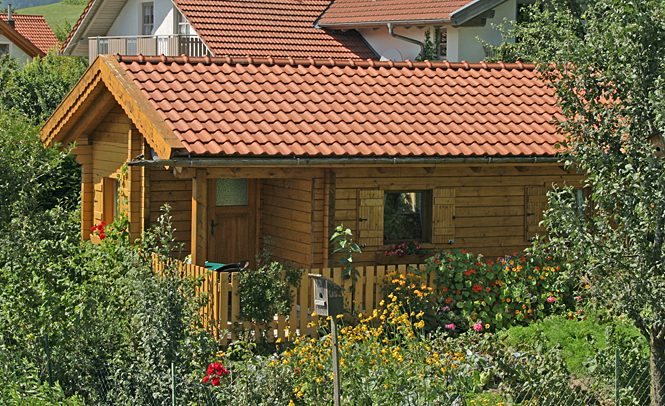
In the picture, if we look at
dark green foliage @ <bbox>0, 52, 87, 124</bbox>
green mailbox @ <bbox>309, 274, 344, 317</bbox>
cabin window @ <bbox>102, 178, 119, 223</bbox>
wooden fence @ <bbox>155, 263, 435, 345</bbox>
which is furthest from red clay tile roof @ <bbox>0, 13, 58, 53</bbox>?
green mailbox @ <bbox>309, 274, 344, 317</bbox>

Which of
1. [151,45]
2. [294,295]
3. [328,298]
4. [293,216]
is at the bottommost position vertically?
[294,295]

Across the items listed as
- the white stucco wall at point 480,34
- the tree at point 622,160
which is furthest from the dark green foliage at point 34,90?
the tree at point 622,160

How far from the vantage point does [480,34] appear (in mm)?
24172

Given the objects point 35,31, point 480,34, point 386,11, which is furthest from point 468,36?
point 35,31

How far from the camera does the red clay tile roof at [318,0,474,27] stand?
23.1 m

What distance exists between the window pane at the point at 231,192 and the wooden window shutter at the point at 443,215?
323 centimetres

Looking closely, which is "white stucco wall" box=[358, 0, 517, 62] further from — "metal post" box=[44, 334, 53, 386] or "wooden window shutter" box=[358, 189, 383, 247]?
"metal post" box=[44, 334, 53, 386]

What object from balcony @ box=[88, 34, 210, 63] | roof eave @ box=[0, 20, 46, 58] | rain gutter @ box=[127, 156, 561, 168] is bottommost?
rain gutter @ box=[127, 156, 561, 168]

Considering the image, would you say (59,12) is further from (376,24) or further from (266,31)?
(376,24)

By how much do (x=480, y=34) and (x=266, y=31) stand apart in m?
6.50

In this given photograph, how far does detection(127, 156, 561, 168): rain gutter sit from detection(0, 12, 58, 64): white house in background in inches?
1402

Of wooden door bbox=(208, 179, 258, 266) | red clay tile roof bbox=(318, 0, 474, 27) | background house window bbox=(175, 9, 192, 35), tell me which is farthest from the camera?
background house window bbox=(175, 9, 192, 35)

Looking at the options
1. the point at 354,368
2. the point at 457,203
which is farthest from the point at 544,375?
the point at 457,203

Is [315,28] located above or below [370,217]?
above
